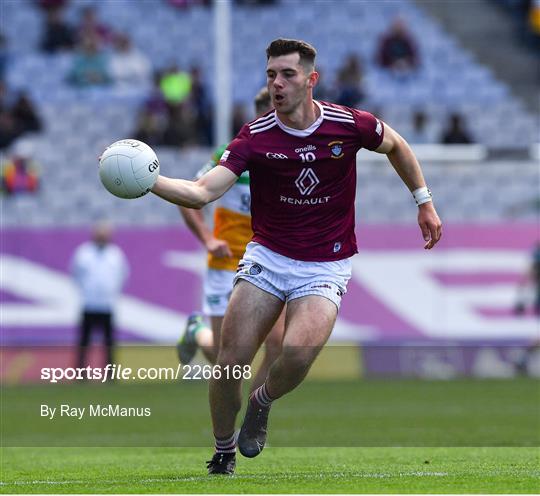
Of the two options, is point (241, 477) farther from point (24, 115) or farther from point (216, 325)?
point (24, 115)

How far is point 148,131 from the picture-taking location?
26125 mm

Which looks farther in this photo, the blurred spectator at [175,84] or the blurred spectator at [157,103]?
the blurred spectator at [175,84]

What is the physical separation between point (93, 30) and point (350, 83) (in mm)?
5264

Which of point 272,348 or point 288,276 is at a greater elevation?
point 288,276

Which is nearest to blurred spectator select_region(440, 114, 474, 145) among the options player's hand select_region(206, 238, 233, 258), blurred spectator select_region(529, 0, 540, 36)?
blurred spectator select_region(529, 0, 540, 36)

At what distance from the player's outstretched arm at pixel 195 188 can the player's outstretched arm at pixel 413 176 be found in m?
1.11

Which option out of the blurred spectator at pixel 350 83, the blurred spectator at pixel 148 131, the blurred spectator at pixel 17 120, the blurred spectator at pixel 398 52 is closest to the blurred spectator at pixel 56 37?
the blurred spectator at pixel 17 120

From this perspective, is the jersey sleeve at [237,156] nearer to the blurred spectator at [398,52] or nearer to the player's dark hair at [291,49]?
the player's dark hair at [291,49]

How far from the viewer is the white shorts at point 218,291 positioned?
1219 cm

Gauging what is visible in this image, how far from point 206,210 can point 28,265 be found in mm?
3054

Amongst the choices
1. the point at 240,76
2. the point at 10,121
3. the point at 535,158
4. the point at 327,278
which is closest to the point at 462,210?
the point at 535,158

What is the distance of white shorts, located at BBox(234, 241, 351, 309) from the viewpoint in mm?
9211

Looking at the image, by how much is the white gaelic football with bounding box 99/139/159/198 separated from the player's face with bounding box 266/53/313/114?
3.55 feet

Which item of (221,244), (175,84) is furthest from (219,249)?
(175,84)
